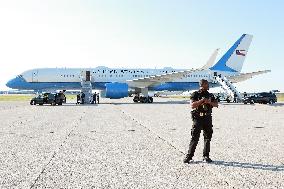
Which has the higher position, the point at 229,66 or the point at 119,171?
the point at 229,66

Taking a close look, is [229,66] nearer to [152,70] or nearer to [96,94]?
[152,70]

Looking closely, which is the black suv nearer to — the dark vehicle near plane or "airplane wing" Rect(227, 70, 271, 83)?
"airplane wing" Rect(227, 70, 271, 83)

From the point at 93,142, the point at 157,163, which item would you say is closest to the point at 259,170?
the point at 157,163

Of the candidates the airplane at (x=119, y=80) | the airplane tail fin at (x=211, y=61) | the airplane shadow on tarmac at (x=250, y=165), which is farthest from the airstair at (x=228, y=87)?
the airplane shadow on tarmac at (x=250, y=165)

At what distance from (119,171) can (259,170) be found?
8.21 ft

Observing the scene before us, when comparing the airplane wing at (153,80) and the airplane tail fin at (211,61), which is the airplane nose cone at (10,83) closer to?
the airplane wing at (153,80)

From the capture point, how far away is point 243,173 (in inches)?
268

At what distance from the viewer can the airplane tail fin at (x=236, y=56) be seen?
4988 cm

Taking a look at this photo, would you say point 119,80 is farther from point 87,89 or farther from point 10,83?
point 10,83

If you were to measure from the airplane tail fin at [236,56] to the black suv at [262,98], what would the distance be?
6.68m

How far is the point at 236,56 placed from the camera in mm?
50250

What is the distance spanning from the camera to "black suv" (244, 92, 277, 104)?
145 ft

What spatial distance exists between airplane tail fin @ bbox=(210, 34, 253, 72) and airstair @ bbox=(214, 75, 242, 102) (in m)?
3.00

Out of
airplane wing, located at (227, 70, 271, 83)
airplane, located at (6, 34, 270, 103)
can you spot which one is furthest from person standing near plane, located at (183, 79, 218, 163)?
airplane wing, located at (227, 70, 271, 83)
